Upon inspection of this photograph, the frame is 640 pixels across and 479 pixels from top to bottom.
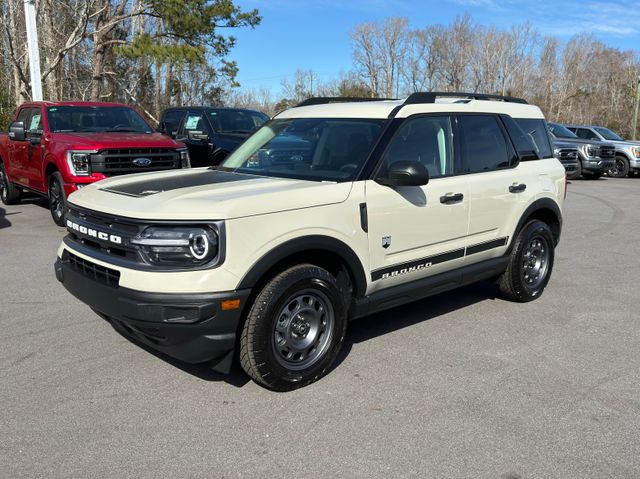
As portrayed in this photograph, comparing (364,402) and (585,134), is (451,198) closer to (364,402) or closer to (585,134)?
(364,402)

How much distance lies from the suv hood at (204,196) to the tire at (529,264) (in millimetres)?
2328

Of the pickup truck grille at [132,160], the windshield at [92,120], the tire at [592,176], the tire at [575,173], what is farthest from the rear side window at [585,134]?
the pickup truck grille at [132,160]

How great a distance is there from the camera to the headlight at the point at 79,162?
830 cm

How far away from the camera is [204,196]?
361 centimetres

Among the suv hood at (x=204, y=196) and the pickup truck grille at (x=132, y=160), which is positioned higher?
the pickup truck grille at (x=132, y=160)

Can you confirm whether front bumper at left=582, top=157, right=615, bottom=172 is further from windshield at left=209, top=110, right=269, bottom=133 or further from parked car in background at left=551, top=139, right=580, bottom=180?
windshield at left=209, top=110, right=269, bottom=133

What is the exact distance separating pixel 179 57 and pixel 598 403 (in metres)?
18.1

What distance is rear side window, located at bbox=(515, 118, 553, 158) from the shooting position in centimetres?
570

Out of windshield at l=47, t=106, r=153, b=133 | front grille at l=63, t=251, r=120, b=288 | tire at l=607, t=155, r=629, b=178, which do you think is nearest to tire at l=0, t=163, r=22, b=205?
windshield at l=47, t=106, r=153, b=133

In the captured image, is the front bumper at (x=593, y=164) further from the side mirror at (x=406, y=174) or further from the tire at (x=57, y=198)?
the side mirror at (x=406, y=174)

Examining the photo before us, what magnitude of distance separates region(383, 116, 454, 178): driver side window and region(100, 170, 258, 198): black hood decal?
1091mm

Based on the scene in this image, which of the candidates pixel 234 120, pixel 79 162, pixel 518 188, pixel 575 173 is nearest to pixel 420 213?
pixel 518 188

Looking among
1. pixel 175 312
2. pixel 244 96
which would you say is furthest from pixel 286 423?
pixel 244 96

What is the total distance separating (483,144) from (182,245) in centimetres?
299
